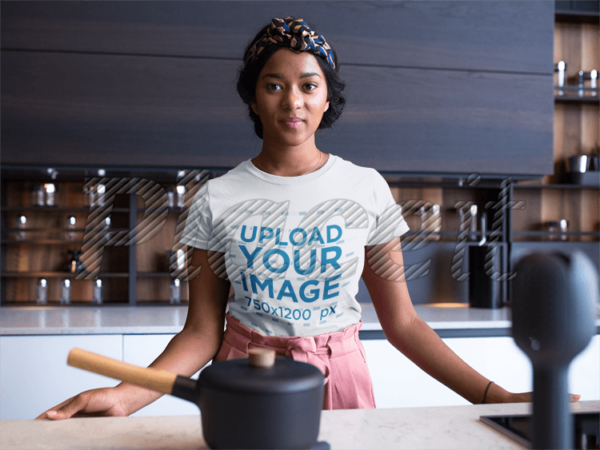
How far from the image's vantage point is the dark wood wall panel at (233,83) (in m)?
1.90

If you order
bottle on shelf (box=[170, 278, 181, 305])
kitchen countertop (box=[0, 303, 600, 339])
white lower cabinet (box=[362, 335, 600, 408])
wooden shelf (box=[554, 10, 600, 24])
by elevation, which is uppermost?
wooden shelf (box=[554, 10, 600, 24])

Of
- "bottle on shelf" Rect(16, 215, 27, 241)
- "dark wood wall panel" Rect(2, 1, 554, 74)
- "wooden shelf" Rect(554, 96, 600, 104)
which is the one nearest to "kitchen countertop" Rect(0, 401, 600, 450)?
"dark wood wall panel" Rect(2, 1, 554, 74)

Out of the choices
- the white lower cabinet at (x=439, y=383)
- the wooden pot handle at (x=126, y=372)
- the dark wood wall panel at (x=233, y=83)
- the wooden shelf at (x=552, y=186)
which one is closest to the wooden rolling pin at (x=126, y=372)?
the wooden pot handle at (x=126, y=372)

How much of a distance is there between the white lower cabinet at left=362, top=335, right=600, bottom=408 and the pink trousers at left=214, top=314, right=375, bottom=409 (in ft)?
3.44

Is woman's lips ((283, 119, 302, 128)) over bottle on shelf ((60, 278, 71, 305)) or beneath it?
over

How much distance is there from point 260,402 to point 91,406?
307 millimetres

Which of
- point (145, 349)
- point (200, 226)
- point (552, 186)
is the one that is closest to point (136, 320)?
point (145, 349)

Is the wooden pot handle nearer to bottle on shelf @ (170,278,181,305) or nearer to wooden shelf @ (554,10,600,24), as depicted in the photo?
bottle on shelf @ (170,278,181,305)

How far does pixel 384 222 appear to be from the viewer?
862mm

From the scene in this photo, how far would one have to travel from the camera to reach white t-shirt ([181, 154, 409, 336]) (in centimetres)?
79

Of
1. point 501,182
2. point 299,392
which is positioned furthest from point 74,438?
point 501,182

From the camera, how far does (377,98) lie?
2.05m

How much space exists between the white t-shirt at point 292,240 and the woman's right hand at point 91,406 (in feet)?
0.85

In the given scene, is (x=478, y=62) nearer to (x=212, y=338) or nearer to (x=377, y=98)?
(x=377, y=98)
